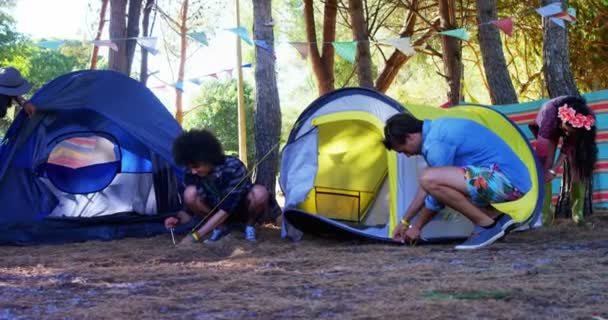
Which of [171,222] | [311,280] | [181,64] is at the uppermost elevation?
[181,64]

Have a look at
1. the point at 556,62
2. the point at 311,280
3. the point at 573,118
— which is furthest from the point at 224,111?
the point at 311,280

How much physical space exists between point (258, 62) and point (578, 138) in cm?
259

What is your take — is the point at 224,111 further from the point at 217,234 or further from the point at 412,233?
the point at 412,233

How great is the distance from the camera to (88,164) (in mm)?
6523

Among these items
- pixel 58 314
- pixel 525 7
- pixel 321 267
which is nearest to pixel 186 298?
pixel 58 314

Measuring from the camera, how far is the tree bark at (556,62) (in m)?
6.40

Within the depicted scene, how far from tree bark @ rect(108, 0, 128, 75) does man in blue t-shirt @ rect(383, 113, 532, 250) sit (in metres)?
4.33

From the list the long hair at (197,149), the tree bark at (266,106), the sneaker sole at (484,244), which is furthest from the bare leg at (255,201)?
the sneaker sole at (484,244)

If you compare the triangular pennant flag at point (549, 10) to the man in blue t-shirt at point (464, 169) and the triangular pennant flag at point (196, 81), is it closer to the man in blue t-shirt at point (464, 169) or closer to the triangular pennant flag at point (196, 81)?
the man in blue t-shirt at point (464, 169)

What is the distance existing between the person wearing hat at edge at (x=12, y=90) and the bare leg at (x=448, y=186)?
9.93 ft

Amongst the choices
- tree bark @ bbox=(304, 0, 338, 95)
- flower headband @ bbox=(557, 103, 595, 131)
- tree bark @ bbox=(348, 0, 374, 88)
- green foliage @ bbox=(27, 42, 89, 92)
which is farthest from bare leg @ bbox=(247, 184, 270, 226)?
green foliage @ bbox=(27, 42, 89, 92)

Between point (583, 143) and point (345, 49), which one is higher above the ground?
point (345, 49)

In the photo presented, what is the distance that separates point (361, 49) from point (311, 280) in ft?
21.1

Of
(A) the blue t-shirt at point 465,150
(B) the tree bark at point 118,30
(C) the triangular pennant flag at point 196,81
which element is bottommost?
(A) the blue t-shirt at point 465,150
